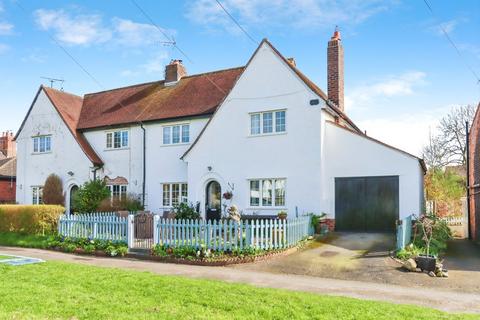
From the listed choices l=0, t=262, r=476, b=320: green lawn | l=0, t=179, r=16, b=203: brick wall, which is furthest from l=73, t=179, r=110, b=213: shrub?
l=0, t=179, r=16, b=203: brick wall

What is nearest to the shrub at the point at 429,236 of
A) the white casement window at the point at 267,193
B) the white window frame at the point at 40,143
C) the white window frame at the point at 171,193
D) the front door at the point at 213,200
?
the white casement window at the point at 267,193

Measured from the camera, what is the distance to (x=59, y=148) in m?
27.6

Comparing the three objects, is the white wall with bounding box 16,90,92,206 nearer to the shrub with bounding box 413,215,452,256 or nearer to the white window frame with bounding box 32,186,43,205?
the white window frame with bounding box 32,186,43,205

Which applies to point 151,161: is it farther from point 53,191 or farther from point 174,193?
point 53,191

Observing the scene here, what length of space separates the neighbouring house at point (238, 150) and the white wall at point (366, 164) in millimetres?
44

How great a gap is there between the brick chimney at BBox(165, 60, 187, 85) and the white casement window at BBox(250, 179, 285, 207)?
1054 centimetres

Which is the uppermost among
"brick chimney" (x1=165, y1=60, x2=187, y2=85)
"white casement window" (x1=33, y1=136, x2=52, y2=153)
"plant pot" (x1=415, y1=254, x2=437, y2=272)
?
"brick chimney" (x1=165, y1=60, x2=187, y2=85)

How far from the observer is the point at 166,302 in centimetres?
818

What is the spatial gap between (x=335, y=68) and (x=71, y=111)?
1743 centimetres

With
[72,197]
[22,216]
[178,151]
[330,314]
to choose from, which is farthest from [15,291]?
[72,197]

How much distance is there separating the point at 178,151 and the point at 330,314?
17.4 metres

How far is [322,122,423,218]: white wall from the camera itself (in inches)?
712

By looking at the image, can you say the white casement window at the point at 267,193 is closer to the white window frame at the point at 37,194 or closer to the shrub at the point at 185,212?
the shrub at the point at 185,212

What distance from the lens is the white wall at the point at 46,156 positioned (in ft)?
87.4
